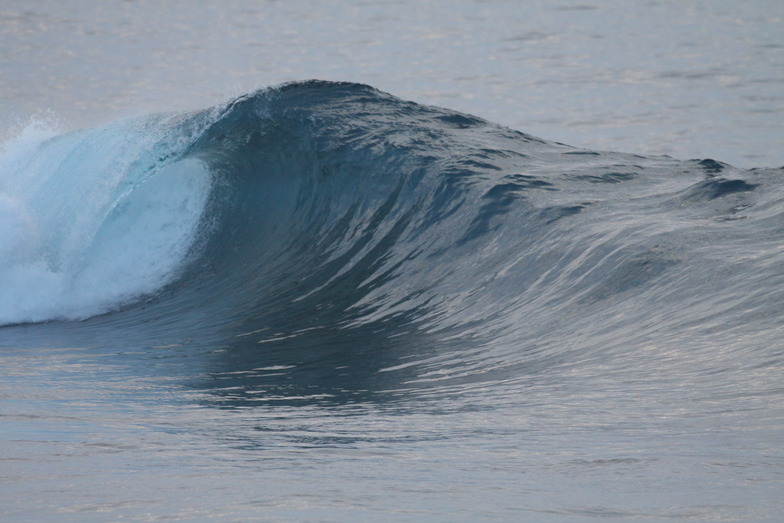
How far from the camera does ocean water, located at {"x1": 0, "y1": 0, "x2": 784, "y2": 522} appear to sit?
416 cm

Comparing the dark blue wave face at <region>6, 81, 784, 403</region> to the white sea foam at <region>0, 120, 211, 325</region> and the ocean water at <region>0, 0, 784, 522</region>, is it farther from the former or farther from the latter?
the white sea foam at <region>0, 120, 211, 325</region>

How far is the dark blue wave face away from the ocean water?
0.03 m

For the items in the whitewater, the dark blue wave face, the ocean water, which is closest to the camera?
the ocean water

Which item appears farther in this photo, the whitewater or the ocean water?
the whitewater

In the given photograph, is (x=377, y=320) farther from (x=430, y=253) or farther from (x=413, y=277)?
(x=430, y=253)

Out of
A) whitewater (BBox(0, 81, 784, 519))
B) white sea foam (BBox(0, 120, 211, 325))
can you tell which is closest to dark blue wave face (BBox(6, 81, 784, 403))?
whitewater (BBox(0, 81, 784, 519))

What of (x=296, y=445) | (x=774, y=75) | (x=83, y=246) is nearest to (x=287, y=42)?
(x=774, y=75)

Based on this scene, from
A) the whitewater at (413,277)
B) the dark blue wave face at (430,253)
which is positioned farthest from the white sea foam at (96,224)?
the dark blue wave face at (430,253)

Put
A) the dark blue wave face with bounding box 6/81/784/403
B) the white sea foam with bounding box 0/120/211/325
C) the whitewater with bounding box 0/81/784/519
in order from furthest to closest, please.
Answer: the white sea foam with bounding box 0/120/211/325 < the dark blue wave face with bounding box 6/81/784/403 < the whitewater with bounding box 0/81/784/519

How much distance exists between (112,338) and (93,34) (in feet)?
91.5

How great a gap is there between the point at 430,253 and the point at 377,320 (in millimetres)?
1087

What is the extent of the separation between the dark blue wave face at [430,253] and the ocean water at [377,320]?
1.1 inches

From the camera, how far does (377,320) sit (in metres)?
7.79

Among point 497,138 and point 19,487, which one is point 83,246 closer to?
point 497,138
